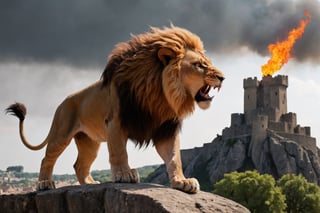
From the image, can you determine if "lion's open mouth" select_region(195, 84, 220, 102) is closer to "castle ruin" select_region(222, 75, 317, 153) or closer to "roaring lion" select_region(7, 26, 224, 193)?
"roaring lion" select_region(7, 26, 224, 193)

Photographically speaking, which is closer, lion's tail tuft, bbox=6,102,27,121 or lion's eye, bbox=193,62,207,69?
lion's eye, bbox=193,62,207,69

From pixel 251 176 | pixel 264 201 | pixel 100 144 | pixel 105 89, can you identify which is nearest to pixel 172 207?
pixel 105 89

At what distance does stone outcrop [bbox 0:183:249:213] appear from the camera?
6434 mm

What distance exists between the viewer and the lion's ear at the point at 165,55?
25.3 ft

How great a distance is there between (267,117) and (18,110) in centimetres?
8084

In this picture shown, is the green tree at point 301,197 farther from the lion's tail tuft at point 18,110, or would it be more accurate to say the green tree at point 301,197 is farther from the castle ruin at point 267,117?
the lion's tail tuft at point 18,110

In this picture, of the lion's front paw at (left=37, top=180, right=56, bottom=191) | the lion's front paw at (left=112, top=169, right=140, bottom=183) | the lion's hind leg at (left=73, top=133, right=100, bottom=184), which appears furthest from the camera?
the lion's hind leg at (left=73, top=133, right=100, bottom=184)

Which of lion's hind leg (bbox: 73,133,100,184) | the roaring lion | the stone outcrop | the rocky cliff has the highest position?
the rocky cliff

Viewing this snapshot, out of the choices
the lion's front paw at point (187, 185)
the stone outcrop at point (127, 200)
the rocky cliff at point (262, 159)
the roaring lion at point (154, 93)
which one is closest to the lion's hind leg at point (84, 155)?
the roaring lion at point (154, 93)

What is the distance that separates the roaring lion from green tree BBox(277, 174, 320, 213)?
1698 inches

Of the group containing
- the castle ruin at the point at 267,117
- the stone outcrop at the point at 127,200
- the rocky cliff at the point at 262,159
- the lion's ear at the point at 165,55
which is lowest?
the stone outcrop at the point at 127,200

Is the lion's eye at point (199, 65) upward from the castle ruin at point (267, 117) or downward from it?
downward

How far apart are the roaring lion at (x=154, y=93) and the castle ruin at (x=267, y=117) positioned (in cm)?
7918

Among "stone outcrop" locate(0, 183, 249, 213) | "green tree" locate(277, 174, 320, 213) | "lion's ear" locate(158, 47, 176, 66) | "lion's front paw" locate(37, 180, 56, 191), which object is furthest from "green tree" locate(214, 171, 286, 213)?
"lion's ear" locate(158, 47, 176, 66)
